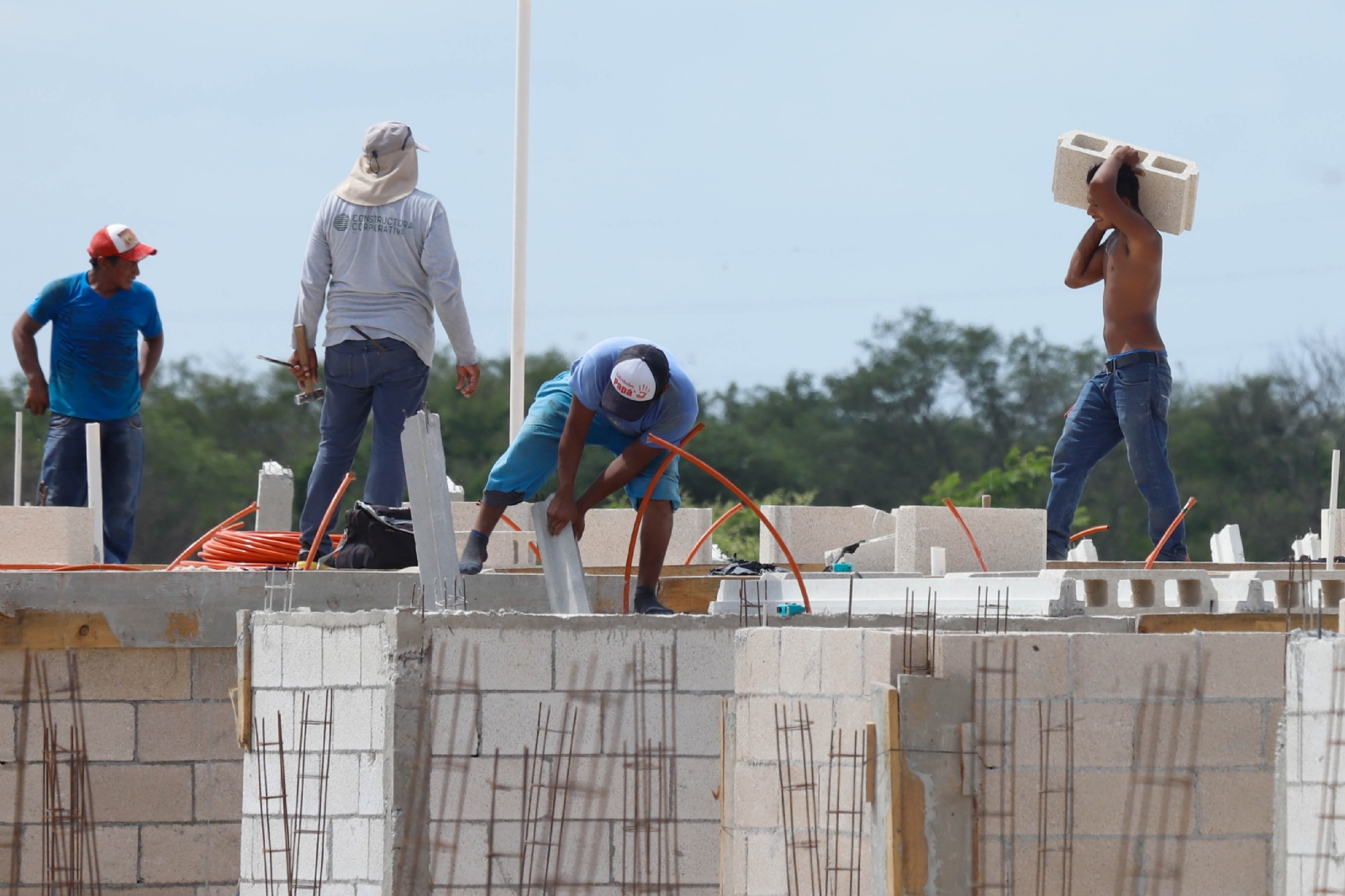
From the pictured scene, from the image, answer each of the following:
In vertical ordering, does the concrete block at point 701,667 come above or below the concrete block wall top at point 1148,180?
below

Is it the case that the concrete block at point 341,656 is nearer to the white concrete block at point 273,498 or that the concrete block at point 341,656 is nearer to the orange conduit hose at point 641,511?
the orange conduit hose at point 641,511

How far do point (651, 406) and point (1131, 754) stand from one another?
2419 mm

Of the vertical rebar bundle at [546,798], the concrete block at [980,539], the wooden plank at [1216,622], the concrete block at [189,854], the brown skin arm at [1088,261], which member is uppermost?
the brown skin arm at [1088,261]

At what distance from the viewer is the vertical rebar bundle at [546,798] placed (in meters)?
5.46

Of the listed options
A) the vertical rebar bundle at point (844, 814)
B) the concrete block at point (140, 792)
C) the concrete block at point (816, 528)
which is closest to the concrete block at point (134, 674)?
the concrete block at point (140, 792)

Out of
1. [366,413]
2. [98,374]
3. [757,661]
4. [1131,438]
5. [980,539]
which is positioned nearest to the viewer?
[757,661]

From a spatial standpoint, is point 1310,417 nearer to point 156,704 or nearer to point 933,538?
point 933,538

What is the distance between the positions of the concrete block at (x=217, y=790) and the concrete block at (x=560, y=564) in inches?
Result: 52.7

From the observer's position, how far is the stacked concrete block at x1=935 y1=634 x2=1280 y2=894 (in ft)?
15.3

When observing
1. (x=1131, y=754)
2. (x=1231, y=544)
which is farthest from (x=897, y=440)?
(x=1131, y=754)

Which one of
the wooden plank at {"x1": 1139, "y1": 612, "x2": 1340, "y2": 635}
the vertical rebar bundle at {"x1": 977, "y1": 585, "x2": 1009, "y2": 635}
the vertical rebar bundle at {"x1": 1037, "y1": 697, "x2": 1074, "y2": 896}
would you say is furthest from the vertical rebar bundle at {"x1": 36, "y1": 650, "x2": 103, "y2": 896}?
the wooden plank at {"x1": 1139, "y1": 612, "x2": 1340, "y2": 635}

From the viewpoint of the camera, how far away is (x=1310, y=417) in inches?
1737

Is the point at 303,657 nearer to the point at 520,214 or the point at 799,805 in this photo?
the point at 799,805

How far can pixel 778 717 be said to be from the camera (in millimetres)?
5121
